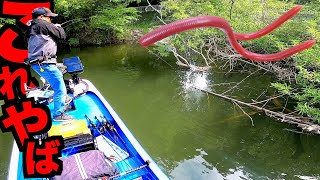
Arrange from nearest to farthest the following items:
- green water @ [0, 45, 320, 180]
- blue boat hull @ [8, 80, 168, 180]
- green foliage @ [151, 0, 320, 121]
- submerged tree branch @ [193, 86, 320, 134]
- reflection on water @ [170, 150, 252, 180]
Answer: blue boat hull @ [8, 80, 168, 180] < reflection on water @ [170, 150, 252, 180] < green water @ [0, 45, 320, 180] < green foliage @ [151, 0, 320, 121] < submerged tree branch @ [193, 86, 320, 134]

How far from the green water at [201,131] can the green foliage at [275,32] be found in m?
1.04

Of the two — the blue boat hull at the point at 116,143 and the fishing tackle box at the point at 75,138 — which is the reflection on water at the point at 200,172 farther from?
the fishing tackle box at the point at 75,138

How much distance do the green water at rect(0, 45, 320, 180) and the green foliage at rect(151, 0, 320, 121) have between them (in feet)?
3.40

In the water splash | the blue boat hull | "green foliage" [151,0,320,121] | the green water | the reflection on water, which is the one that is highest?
"green foliage" [151,0,320,121]

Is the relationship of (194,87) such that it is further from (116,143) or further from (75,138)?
(75,138)

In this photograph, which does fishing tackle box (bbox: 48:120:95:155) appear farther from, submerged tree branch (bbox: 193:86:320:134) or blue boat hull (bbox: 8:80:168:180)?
submerged tree branch (bbox: 193:86:320:134)

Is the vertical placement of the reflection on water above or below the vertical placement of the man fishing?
below

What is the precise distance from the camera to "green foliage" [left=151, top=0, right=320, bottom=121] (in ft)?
24.9

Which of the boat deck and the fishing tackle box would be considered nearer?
the boat deck

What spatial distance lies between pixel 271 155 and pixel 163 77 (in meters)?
6.01

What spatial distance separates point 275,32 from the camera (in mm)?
9391

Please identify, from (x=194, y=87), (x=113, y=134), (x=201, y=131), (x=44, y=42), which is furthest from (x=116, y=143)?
(x=194, y=87)

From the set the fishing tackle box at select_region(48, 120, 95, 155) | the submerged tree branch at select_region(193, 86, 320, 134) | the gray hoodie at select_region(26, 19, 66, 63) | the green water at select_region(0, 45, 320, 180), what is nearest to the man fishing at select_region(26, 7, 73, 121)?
the gray hoodie at select_region(26, 19, 66, 63)

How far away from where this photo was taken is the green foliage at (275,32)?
7.59 metres
